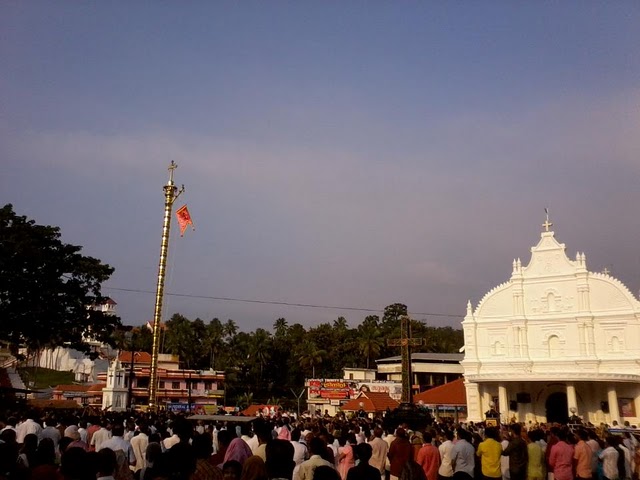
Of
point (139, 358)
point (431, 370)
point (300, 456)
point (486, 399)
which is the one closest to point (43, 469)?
point (300, 456)

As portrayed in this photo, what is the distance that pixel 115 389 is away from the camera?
54.4 meters

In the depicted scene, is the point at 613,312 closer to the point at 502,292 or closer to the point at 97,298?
the point at 502,292

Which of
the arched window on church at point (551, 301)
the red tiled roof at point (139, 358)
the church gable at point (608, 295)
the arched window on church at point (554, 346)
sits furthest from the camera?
the red tiled roof at point (139, 358)

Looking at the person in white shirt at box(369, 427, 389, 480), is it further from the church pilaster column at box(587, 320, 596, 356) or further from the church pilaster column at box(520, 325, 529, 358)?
the church pilaster column at box(520, 325, 529, 358)

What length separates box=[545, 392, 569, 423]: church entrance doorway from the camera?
1588 inches

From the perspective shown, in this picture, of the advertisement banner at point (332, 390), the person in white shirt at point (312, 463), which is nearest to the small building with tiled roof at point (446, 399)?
the advertisement banner at point (332, 390)

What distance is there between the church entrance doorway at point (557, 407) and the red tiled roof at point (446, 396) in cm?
581

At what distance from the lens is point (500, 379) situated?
132 feet

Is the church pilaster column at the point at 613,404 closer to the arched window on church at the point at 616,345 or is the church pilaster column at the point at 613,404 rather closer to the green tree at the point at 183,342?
the arched window on church at the point at 616,345

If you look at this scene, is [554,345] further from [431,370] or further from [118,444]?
[118,444]

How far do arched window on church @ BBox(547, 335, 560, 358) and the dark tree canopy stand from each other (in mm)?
28222

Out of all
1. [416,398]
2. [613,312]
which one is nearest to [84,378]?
[416,398]

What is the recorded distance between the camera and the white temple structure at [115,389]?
178 ft

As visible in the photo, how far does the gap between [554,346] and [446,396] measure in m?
8.41
